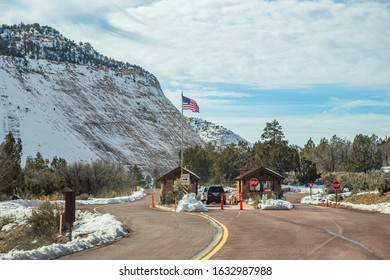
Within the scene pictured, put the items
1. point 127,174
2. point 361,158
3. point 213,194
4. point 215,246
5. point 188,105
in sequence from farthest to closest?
1. point 361,158
2. point 127,174
3. point 213,194
4. point 188,105
5. point 215,246

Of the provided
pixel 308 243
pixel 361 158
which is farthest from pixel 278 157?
pixel 308 243

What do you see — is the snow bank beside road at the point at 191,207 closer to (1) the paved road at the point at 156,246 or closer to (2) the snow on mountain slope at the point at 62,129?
(1) the paved road at the point at 156,246

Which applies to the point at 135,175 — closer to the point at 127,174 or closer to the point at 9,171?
the point at 127,174

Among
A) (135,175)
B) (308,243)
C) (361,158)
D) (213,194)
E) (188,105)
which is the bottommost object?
(308,243)

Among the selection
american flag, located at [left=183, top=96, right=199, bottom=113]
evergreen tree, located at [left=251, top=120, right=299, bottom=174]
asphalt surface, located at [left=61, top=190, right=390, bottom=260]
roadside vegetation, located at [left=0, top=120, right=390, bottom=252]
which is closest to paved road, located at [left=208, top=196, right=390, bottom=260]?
asphalt surface, located at [left=61, top=190, right=390, bottom=260]

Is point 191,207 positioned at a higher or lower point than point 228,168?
lower

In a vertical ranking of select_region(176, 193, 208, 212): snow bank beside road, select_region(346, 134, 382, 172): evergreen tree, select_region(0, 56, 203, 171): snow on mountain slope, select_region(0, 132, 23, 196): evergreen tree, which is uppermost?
select_region(0, 56, 203, 171): snow on mountain slope

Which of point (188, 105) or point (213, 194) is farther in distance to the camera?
point (213, 194)

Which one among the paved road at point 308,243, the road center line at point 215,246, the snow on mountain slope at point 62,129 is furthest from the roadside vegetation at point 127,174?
the snow on mountain slope at point 62,129

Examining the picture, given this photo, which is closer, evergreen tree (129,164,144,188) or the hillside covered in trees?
the hillside covered in trees

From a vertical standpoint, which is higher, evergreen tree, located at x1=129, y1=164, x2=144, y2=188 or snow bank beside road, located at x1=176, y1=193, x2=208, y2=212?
evergreen tree, located at x1=129, y1=164, x2=144, y2=188

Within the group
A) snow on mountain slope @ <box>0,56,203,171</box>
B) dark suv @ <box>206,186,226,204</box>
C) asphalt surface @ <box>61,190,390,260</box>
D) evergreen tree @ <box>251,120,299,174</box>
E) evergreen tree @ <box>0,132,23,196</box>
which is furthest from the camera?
snow on mountain slope @ <box>0,56,203,171</box>

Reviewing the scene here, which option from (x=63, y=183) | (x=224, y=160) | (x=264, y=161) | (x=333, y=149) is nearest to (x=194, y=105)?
(x=63, y=183)

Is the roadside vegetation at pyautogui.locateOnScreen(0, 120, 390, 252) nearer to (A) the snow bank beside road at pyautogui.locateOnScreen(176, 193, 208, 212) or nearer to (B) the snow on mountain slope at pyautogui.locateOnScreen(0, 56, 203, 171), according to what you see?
(A) the snow bank beside road at pyautogui.locateOnScreen(176, 193, 208, 212)
